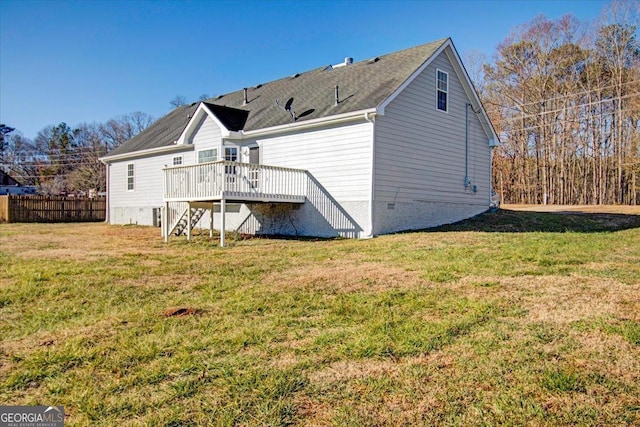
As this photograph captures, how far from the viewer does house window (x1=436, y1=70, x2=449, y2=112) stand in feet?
48.2

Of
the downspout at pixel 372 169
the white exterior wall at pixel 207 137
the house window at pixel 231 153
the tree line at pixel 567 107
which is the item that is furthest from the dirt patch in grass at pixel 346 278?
the tree line at pixel 567 107

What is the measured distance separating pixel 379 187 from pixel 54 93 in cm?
1695

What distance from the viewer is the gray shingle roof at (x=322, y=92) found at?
1343cm

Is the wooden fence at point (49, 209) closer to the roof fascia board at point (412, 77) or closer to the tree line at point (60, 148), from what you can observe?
the roof fascia board at point (412, 77)

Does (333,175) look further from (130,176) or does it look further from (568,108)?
(568,108)

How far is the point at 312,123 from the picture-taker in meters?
13.6

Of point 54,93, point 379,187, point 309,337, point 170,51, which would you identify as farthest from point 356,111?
point 54,93

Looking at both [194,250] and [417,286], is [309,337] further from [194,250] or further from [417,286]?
A: [194,250]

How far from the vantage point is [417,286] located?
20.2ft

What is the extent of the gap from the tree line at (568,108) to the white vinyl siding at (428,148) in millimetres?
13478

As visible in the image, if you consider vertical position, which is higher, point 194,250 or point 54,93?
point 54,93

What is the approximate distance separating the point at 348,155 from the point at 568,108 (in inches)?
826

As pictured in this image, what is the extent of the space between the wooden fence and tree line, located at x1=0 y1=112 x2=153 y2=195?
107ft

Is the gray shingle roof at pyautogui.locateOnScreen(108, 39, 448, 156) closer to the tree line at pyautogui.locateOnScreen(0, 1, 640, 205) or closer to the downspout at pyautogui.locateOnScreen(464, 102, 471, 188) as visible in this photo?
the downspout at pyautogui.locateOnScreen(464, 102, 471, 188)
